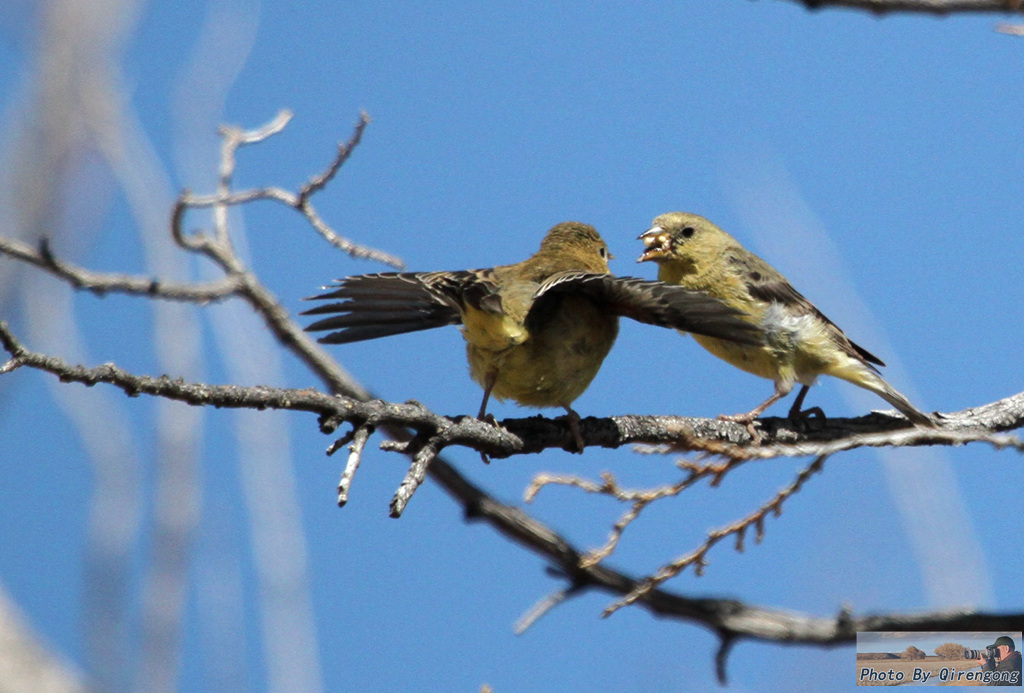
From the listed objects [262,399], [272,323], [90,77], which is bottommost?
[262,399]

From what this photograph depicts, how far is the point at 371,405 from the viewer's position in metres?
3.05

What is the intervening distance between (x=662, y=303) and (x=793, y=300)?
1586 mm

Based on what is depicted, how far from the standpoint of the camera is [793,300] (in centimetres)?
561

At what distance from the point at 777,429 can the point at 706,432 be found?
64 centimetres

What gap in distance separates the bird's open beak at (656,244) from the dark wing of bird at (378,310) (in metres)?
1.47

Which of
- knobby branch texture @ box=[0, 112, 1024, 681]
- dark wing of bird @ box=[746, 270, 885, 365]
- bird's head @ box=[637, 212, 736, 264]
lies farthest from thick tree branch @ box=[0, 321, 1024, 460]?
bird's head @ box=[637, 212, 736, 264]

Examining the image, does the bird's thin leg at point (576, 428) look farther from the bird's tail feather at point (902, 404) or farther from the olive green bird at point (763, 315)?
the bird's tail feather at point (902, 404)

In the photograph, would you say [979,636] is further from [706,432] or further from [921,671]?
[706,432]

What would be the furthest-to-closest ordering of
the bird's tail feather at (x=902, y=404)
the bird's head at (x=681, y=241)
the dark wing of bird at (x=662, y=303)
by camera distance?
the bird's head at (x=681, y=241) < the bird's tail feather at (x=902, y=404) < the dark wing of bird at (x=662, y=303)

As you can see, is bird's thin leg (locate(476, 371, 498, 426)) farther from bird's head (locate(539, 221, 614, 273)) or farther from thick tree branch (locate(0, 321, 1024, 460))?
bird's head (locate(539, 221, 614, 273))

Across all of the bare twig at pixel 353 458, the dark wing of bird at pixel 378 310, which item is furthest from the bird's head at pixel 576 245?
the bare twig at pixel 353 458

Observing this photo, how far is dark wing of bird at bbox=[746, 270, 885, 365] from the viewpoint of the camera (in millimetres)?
5566

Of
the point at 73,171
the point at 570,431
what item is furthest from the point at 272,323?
the point at 570,431

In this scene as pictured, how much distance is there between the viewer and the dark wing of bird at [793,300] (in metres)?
5.57
